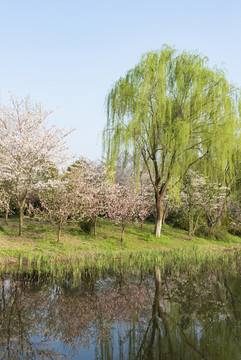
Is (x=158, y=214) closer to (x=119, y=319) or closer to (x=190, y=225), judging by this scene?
(x=190, y=225)

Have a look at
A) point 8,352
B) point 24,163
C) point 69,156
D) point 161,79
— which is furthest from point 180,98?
point 8,352

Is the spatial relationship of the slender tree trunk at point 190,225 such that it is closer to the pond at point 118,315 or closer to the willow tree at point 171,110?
the willow tree at point 171,110

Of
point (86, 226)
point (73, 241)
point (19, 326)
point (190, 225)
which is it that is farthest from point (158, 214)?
point (19, 326)

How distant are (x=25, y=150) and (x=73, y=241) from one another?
17.7 ft

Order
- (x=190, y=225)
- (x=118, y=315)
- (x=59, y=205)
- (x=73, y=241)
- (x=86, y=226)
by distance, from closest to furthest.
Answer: (x=118, y=315)
(x=59, y=205)
(x=73, y=241)
(x=86, y=226)
(x=190, y=225)

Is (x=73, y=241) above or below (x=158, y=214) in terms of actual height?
below

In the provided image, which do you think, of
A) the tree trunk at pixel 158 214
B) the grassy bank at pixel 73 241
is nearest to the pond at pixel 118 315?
the grassy bank at pixel 73 241

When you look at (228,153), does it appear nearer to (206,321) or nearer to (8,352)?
(206,321)

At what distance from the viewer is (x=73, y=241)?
16141 mm

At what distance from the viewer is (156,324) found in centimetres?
566

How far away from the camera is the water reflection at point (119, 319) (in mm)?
4676

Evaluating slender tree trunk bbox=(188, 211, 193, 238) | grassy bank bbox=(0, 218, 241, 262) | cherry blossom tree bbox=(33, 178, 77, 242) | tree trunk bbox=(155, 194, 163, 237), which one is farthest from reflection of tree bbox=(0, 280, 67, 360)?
slender tree trunk bbox=(188, 211, 193, 238)

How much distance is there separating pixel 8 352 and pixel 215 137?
16.8 meters

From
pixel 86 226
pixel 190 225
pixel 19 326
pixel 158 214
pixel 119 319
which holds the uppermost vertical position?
pixel 158 214
